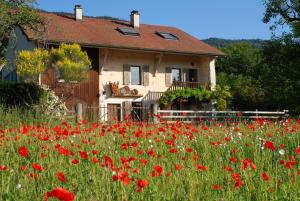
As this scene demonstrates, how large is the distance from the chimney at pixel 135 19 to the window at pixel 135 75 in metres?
4.70

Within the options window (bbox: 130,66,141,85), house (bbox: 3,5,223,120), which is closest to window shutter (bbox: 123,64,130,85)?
house (bbox: 3,5,223,120)

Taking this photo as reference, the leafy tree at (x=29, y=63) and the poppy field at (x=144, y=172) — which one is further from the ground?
the leafy tree at (x=29, y=63)

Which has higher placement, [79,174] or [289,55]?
[289,55]

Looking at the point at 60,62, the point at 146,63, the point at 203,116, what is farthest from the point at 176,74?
the point at 60,62

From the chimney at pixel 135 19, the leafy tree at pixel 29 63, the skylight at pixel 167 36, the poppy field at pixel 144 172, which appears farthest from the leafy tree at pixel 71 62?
the poppy field at pixel 144 172

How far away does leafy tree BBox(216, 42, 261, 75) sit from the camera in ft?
208

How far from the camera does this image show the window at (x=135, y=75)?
1126 inches

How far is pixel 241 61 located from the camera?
6506 centimetres

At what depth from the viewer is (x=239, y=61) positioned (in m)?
64.9

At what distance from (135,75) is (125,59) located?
1209 millimetres

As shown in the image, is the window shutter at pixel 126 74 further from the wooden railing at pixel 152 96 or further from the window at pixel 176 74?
the window at pixel 176 74

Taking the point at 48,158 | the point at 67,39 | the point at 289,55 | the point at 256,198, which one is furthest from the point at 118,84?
the point at 256,198

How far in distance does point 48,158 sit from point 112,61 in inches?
846

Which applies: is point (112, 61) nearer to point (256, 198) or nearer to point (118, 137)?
point (118, 137)
